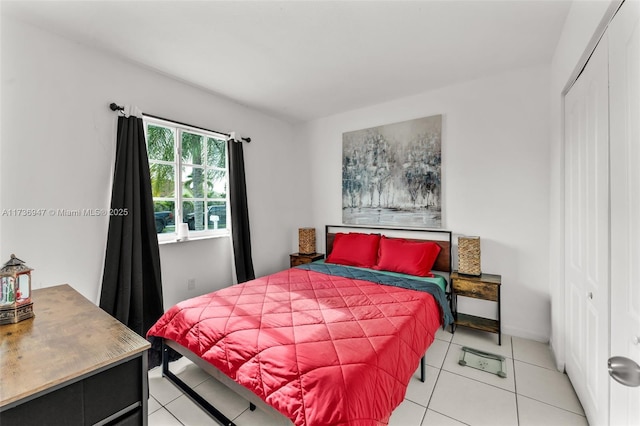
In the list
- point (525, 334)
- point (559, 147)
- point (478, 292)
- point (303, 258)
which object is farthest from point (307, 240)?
point (559, 147)

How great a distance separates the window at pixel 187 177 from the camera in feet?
8.84

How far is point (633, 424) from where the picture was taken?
3.17 feet

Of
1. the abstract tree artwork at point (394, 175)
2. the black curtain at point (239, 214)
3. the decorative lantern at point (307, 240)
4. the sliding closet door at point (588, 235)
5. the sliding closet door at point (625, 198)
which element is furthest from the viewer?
the decorative lantern at point (307, 240)

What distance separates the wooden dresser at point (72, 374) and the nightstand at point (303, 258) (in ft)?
8.61

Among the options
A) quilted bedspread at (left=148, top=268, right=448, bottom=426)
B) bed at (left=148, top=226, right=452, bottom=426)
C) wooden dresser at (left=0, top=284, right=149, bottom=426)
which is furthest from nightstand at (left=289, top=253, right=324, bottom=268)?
wooden dresser at (left=0, top=284, right=149, bottom=426)

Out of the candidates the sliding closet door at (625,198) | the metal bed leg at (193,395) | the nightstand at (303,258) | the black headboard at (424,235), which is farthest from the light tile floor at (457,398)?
the nightstand at (303,258)

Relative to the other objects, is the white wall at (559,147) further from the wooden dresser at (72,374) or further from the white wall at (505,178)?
the wooden dresser at (72,374)

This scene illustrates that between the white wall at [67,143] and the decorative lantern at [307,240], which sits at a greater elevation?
the white wall at [67,143]

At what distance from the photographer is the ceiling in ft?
5.85

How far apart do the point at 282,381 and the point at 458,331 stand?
222cm

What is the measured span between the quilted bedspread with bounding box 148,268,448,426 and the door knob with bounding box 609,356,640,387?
896 mm

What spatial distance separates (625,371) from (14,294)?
2.20 metres

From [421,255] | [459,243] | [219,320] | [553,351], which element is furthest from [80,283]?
[553,351]

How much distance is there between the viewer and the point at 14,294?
1.23 metres
